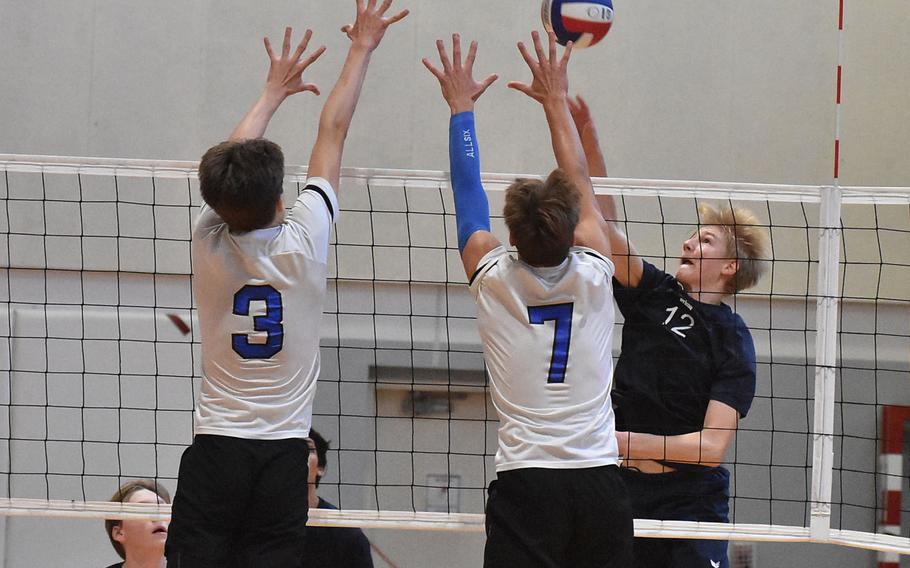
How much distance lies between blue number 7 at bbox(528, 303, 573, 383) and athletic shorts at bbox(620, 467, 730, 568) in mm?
1139

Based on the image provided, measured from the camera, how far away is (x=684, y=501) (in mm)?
3822

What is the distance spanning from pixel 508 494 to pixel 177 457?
4.61m

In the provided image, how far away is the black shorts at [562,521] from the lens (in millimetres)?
2766

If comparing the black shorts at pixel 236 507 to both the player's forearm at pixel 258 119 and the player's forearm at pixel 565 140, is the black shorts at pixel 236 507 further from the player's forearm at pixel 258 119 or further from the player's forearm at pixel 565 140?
the player's forearm at pixel 565 140

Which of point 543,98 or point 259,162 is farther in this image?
point 543,98

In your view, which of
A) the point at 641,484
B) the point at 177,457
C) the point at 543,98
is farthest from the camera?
the point at 177,457

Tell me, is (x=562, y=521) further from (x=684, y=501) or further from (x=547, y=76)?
(x=547, y=76)

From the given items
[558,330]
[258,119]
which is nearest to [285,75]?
[258,119]

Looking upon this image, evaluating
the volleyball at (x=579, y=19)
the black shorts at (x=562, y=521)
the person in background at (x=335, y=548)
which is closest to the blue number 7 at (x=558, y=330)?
the black shorts at (x=562, y=521)

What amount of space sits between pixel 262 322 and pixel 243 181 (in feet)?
1.27

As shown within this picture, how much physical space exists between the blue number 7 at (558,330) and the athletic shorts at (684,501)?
3.74ft

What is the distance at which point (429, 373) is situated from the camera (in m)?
7.11

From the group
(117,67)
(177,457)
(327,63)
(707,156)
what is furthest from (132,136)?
(707,156)

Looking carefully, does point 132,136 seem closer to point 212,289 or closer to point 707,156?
point 707,156
